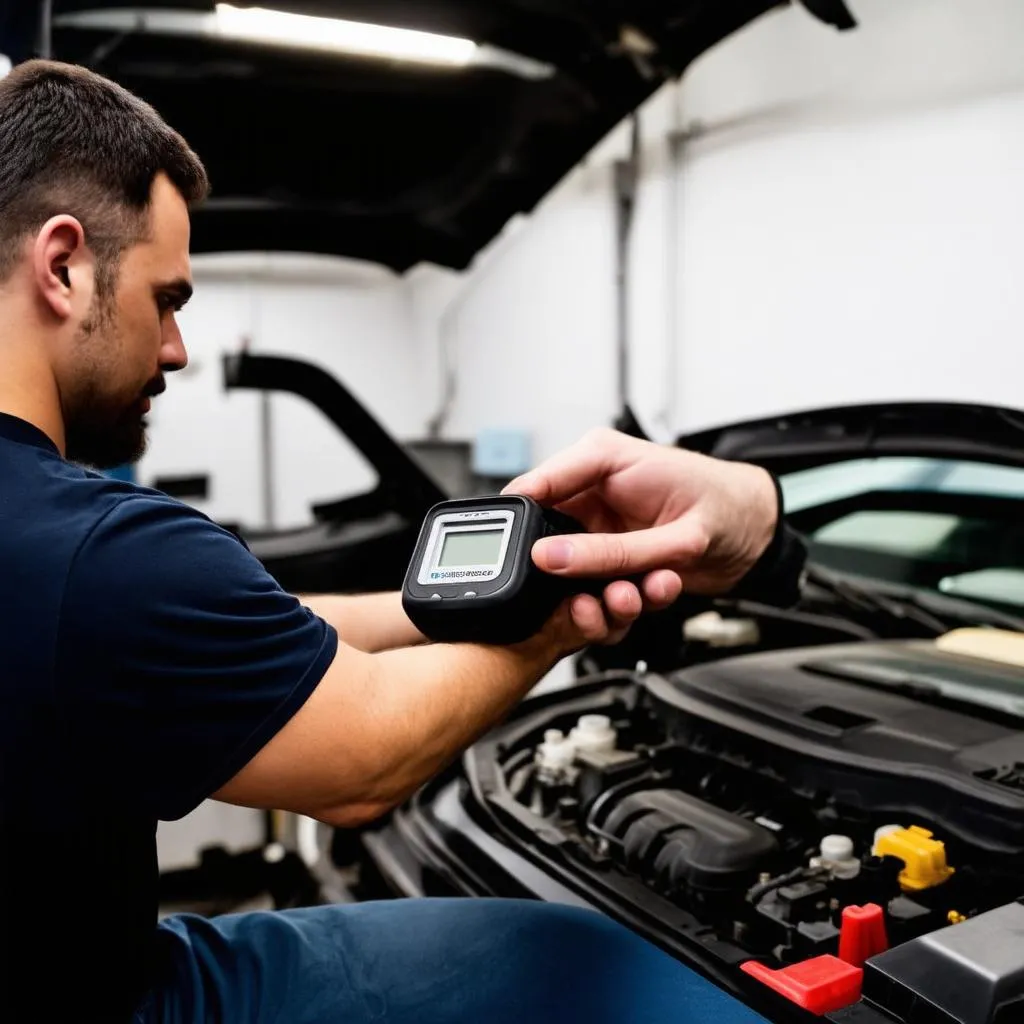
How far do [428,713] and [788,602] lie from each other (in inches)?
28.8

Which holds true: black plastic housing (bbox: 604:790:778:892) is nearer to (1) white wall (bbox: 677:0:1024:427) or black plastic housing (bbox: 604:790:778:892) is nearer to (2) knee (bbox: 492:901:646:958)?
(2) knee (bbox: 492:901:646:958)

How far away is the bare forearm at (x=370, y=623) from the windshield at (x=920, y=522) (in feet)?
2.52

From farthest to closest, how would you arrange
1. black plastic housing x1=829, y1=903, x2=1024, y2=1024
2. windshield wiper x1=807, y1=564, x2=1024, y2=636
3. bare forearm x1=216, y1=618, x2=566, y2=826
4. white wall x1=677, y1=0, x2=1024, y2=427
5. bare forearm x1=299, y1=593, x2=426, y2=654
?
white wall x1=677, y1=0, x2=1024, y2=427, windshield wiper x1=807, y1=564, x2=1024, y2=636, bare forearm x1=299, y1=593, x2=426, y2=654, bare forearm x1=216, y1=618, x2=566, y2=826, black plastic housing x1=829, y1=903, x2=1024, y2=1024

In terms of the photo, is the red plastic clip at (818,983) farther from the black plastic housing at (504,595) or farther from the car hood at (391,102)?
the car hood at (391,102)

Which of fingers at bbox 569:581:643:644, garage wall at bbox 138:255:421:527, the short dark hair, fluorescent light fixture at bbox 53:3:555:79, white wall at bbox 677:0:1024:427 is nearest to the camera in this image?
the short dark hair

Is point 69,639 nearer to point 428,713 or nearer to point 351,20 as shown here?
point 428,713

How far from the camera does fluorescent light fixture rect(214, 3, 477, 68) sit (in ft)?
6.10

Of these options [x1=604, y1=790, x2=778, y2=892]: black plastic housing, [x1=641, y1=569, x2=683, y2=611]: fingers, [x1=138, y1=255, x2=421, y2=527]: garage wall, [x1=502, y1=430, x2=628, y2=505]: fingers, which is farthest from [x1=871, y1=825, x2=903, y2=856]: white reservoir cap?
[x1=138, y1=255, x2=421, y2=527]: garage wall

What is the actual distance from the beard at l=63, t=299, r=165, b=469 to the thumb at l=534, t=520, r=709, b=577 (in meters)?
0.47

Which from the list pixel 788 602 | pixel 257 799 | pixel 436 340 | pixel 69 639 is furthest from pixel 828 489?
pixel 436 340

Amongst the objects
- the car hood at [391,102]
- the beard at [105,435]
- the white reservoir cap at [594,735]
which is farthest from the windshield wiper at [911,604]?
the beard at [105,435]

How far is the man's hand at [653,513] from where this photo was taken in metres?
1.04

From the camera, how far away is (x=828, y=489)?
1860 millimetres

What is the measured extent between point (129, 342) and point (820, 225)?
2.29m
